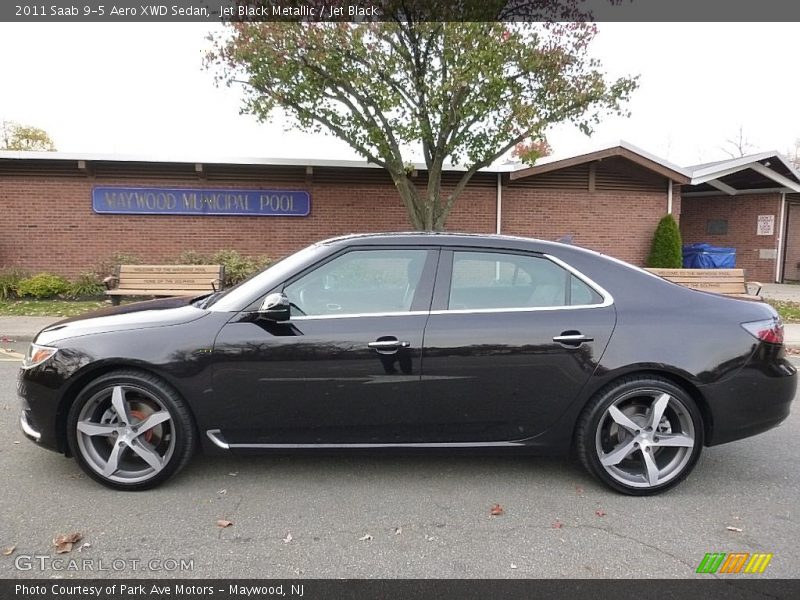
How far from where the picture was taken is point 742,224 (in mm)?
16594

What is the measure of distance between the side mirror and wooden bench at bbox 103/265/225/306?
22.8ft

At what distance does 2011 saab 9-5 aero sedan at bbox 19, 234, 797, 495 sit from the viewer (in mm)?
2990

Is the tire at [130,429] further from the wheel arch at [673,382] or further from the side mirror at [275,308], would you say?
the wheel arch at [673,382]

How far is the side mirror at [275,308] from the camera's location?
2.95m

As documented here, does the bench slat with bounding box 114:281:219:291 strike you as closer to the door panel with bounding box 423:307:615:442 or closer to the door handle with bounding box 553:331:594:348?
the door panel with bounding box 423:307:615:442

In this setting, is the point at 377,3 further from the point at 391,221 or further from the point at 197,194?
the point at 197,194

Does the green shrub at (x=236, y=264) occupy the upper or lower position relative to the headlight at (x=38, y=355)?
upper

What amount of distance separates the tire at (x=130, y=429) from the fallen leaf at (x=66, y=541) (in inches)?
17.7

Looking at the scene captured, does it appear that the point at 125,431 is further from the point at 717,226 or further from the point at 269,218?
the point at 717,226

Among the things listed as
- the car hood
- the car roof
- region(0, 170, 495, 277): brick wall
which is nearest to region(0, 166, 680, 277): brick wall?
region(0, 170, 495, 277): brick wall

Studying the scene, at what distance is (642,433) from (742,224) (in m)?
16.8

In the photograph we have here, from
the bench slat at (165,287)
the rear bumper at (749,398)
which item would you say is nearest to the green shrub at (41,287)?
the bench slat at (165,287)

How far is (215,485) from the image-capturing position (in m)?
3.18

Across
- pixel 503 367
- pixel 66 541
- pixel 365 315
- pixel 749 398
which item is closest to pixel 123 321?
pixel 66 541
